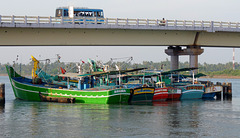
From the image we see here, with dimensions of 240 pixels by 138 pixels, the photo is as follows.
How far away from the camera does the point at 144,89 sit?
177 feet

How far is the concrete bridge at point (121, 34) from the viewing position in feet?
181

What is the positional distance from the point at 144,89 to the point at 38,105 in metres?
12.2

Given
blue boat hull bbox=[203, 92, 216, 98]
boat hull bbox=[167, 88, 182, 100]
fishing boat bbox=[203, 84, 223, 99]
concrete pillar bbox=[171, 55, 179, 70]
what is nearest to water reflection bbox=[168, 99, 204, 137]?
boat hull bbox=[167, 88, 182, 100]

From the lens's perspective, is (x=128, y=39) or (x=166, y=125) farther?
(x=128, y=39)

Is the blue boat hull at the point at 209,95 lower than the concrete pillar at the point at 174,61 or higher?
lower

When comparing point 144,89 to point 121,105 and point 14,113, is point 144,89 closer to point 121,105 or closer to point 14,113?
point 121,105

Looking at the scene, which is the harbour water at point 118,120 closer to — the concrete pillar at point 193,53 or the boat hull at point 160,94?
the boat hull at point 160,94

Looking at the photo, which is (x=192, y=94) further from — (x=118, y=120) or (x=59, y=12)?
(x=118, y=120)

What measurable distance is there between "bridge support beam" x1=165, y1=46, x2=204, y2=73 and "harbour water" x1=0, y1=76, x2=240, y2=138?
1377cm

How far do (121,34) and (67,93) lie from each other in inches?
437

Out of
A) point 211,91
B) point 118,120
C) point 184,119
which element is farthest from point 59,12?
point 184,119

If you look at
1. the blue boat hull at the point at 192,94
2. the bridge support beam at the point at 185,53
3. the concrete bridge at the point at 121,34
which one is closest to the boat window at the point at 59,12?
the concrete bridge at the point at 121,34

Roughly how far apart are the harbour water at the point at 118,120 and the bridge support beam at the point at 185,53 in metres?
13.8

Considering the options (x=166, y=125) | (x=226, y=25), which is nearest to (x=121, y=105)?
(x=166, y=125)
